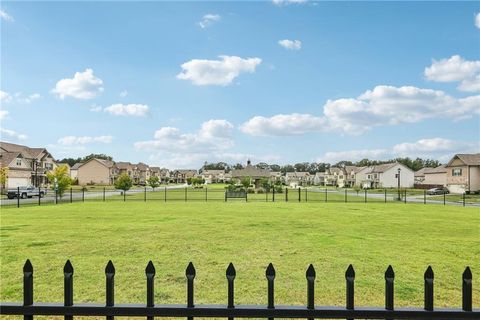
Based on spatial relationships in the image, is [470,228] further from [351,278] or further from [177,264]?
[351,278]

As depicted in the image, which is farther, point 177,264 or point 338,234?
point 338,234

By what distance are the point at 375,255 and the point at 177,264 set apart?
497 centimetres

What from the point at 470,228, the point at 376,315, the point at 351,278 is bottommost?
the point at 470,228

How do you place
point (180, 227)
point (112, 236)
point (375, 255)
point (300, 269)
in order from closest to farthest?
point (300, 269)
point (375, 255)
point (112, 236)
point (180, 227)

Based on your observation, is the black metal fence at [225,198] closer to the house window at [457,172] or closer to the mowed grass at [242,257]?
the house window at [457,172]

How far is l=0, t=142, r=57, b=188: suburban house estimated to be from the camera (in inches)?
Result: 2346

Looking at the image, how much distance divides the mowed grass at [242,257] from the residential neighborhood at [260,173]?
4214cm

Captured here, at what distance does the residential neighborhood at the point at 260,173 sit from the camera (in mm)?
60375

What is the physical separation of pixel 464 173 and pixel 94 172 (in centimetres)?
8573

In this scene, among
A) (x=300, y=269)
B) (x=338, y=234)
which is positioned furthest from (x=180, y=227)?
(x=300, y=269)

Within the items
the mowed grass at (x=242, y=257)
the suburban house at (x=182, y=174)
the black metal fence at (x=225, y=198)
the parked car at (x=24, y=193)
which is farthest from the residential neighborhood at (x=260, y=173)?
the mowed grass at (x=242, y=257)

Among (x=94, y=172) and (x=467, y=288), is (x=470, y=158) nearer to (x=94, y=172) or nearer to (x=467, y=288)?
(x=467, y=288)

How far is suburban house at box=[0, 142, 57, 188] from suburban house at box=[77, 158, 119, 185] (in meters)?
16.7

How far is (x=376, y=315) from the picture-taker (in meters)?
2.73
